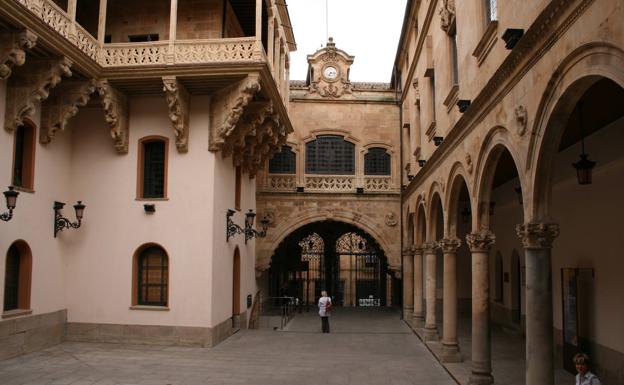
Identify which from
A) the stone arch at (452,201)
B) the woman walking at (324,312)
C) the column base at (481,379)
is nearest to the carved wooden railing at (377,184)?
the woman walking at (324,312)

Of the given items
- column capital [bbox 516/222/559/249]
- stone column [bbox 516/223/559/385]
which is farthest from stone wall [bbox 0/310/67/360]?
column capital [bbox 516/222/559/249]

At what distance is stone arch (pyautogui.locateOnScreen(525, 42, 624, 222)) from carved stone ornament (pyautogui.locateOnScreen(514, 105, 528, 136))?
40 cm

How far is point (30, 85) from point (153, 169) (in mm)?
4121

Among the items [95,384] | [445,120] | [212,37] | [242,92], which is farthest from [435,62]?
[95,384]

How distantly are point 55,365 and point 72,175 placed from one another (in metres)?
5.75

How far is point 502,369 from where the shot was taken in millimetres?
12828

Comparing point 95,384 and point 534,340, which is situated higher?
point 534,340

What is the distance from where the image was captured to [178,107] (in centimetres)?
1510

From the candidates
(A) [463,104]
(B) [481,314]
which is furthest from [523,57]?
(B) [481,314]

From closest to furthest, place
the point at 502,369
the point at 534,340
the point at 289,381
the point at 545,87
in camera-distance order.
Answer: the point at 545,87 < the point at 534,340 < the point at 289,381 < the point at 502,369

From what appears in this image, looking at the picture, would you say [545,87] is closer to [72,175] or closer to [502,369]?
[502,369]

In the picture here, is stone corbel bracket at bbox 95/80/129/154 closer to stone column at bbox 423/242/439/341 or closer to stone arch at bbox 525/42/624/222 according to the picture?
stone column at bbox 423/242/439/341

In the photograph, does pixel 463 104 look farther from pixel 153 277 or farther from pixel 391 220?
pixel 391 220

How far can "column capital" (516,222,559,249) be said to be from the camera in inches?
307
